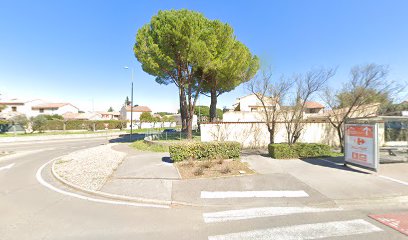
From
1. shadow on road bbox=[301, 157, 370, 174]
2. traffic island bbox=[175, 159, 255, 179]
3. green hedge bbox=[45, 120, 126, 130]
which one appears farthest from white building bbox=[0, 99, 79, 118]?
shadow on road bbox=[301, 157, 370, 174]

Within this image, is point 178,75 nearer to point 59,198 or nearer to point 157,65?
point 157,65

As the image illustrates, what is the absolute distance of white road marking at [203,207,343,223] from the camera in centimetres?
441

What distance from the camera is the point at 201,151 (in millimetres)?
9711

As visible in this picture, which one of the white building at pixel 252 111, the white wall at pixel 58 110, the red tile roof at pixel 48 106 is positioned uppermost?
the red tile roof at pixel 48 106

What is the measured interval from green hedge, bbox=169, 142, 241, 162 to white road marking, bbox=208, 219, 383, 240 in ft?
19.3

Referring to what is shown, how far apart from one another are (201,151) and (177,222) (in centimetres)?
551

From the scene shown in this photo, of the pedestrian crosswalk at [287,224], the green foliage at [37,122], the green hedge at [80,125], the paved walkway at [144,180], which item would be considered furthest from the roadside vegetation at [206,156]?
the green hedge at [80,125]

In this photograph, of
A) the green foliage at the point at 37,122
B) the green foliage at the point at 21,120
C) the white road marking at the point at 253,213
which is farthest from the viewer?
the green foliage at the point at 21,120

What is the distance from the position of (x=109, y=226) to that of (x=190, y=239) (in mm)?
1749

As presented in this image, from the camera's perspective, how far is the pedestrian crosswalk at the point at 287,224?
12.1ft

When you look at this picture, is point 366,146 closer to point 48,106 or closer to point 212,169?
point 212,169

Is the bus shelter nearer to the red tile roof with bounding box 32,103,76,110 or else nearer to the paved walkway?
the paved walkway

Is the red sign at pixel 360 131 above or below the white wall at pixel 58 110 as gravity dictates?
below

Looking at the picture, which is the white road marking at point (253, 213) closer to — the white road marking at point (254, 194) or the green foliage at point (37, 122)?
the white road marking at point (254, 194)
